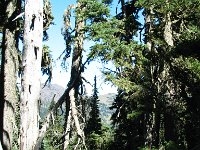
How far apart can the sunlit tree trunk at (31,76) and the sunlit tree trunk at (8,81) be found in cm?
363

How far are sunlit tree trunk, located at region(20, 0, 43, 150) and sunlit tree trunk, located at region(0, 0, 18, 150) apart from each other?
3.63 metres

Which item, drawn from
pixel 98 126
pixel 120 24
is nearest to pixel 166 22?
pixel 120 24

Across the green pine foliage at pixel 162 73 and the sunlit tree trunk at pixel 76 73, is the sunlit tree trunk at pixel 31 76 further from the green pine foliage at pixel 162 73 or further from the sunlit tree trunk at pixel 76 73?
the green pine foliage at pixel 162 73

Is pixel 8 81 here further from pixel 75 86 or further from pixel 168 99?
pixel 168 99

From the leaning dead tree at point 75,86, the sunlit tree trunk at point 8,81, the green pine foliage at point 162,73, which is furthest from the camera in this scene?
the green pine foliage at point 162,73

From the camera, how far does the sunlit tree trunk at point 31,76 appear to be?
469cm

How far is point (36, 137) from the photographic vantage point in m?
4.75

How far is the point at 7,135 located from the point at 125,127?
36.7 feet

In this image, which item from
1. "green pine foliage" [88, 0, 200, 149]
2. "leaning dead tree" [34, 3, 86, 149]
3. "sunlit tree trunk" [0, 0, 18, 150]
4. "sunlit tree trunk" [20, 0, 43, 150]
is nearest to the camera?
"sunlit tree trunk" [20, 0, 43, 150]

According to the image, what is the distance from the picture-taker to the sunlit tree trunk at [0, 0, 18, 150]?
8234 mm

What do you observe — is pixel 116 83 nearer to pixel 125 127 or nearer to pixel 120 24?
pixel 120 24

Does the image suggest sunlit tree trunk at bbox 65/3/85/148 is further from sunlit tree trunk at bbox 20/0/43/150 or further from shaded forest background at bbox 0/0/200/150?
sunlit tree trunk at bbox 20/0/43/150

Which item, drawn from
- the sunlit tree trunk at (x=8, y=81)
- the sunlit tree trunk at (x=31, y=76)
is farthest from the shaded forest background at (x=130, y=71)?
the sunlit tree trunk at (x=31, y=76)

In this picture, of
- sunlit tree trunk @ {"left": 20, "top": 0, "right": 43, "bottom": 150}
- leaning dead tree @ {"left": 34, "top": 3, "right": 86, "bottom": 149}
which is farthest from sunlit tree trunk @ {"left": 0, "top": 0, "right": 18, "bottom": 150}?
sunlit tree trunk @ {"left": 20, "top": 0, "right": 43, "bottom": 150}
